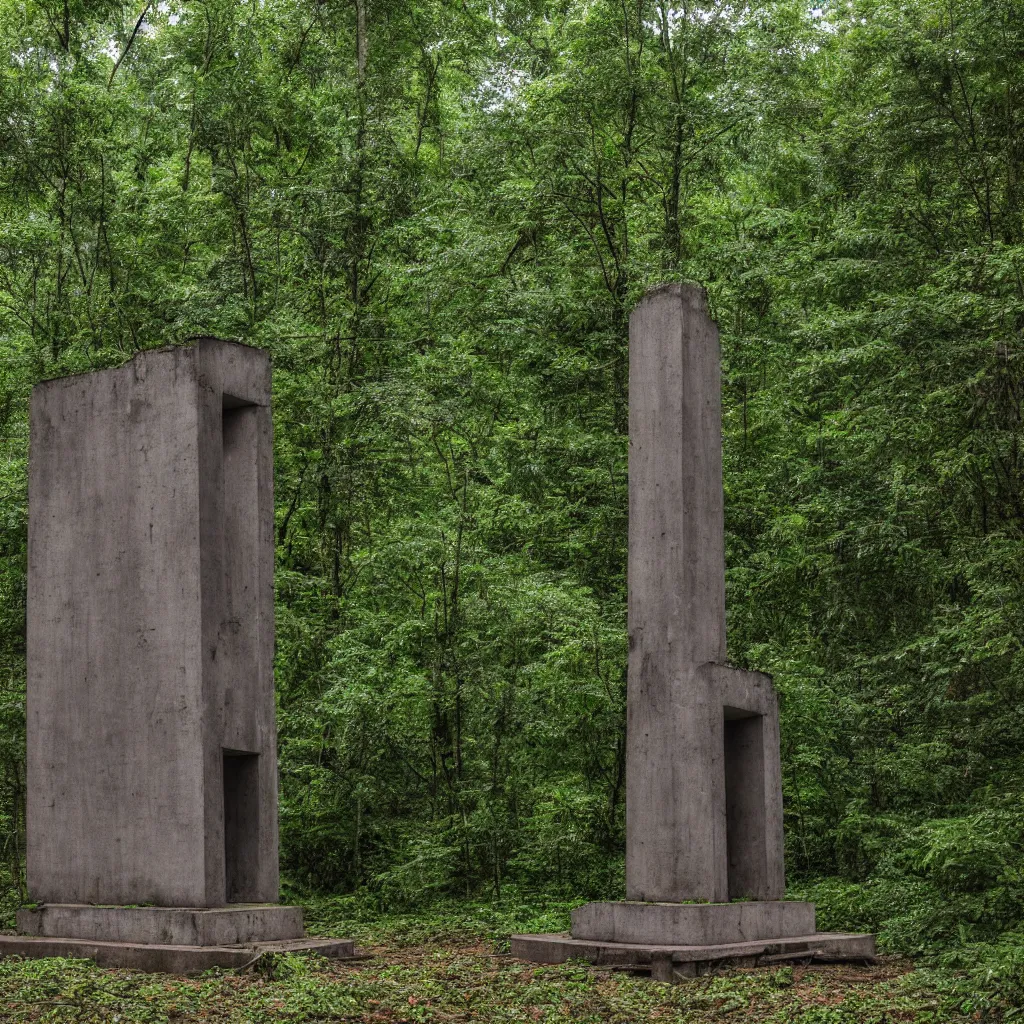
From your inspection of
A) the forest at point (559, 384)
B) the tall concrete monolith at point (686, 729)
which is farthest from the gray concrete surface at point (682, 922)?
the forest at point (559, 384)

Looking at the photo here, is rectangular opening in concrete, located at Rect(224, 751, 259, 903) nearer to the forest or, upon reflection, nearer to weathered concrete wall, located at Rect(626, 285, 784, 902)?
weathered concrete wall, located at Rect(626, 285, 784, 902)

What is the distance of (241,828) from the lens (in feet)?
26.2

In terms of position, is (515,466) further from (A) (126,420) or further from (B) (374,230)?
(A) (126,420)

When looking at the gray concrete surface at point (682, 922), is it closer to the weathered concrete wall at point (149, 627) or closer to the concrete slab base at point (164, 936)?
the concrete slab base at point (164, 936)

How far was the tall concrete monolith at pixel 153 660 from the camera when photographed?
7449mm

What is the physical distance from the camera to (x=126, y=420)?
809cm

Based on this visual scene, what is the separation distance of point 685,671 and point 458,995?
93.7 inches

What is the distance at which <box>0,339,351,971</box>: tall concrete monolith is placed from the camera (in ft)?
24.4

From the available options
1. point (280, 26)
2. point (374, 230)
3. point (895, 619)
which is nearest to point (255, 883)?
point (895, 619)

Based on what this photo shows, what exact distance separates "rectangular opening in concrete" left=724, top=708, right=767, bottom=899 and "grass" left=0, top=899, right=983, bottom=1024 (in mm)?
808

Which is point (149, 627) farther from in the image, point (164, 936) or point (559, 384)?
point (559, 384)

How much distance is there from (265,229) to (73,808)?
313 inches

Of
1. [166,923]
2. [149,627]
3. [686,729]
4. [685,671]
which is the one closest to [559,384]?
[685,671]

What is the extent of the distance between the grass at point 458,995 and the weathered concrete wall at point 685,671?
0.81 meters
